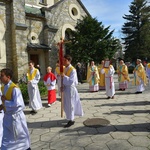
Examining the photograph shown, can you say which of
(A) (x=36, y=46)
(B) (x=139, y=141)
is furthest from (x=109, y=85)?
(A) (x=36, y=46)

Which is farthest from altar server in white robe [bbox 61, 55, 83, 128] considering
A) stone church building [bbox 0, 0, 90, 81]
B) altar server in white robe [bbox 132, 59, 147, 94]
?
stone church building [bbox 0, 0, 90, 81]

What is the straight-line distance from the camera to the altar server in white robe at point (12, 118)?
11.5 ft

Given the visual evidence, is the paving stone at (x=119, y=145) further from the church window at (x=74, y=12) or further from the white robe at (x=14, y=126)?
the church window at (x=74, y=12)

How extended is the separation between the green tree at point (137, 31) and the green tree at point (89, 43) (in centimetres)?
1671

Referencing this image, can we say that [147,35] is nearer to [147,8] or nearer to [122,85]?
[147,8]

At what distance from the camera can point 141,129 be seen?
4.91m

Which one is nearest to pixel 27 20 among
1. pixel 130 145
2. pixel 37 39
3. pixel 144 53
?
pixel 37 39

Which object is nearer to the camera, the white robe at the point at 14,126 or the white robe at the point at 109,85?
the white robe at the point at 14,126

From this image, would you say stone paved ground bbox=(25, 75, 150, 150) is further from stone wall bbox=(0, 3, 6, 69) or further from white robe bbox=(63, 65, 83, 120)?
stone wall bbox=(0, 3, 6, 69)

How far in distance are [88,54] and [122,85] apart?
7615mm

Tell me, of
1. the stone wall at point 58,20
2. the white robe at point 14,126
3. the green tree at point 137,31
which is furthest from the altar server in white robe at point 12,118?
the green tree at point 137,31

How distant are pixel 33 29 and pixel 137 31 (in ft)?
81.1

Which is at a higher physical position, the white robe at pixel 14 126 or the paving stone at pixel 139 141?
the white robe at pixel 14 126

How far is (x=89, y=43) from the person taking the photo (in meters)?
19.1
